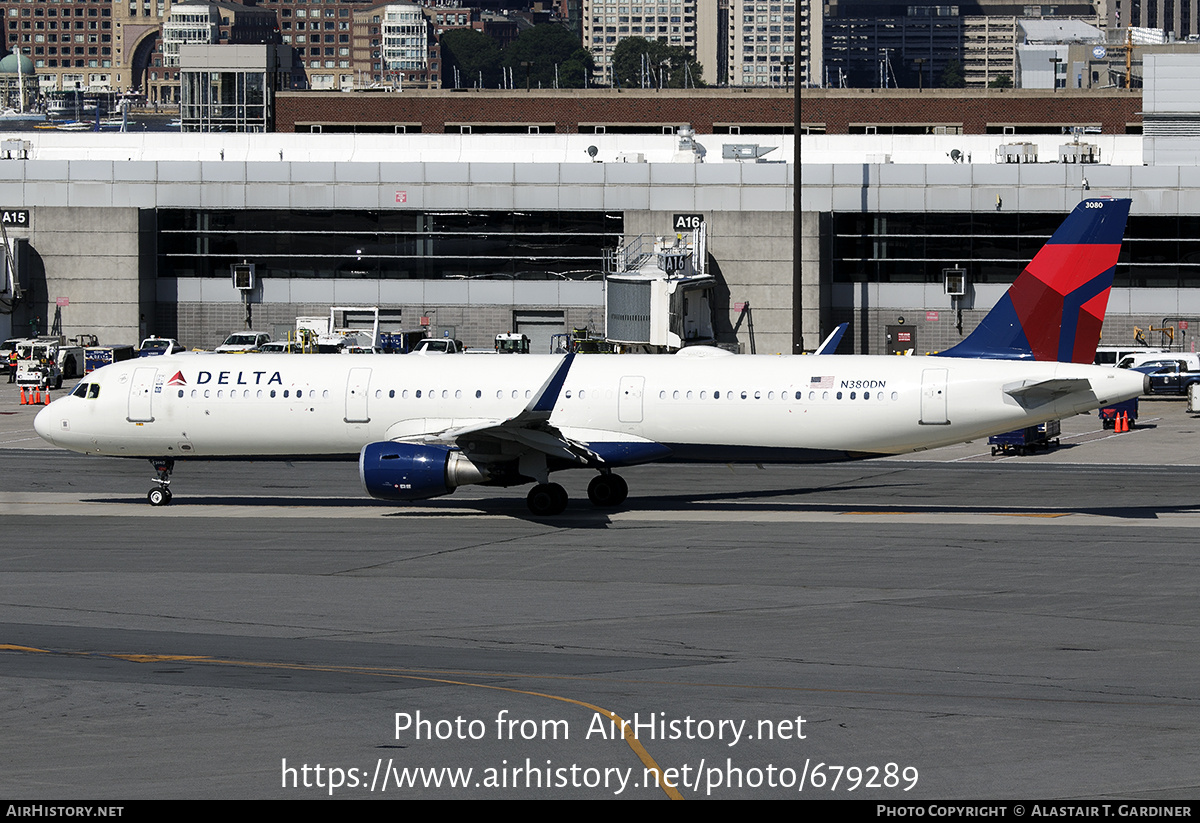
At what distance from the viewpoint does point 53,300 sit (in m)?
92.6

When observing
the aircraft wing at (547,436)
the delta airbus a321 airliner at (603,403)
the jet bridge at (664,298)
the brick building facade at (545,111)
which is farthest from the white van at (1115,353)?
the brick building facade at (545,111)

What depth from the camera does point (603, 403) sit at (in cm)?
4166

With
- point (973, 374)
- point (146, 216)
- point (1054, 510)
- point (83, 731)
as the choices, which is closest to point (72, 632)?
point (83, 731)

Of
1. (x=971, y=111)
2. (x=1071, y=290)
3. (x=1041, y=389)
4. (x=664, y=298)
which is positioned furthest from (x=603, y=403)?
(x=971, y=111)

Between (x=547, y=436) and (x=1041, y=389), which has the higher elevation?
(x=1041, y=389)

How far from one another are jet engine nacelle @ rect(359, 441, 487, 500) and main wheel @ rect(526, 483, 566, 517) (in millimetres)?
2818

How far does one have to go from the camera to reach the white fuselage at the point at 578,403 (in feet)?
131

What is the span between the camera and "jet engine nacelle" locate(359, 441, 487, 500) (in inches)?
1508

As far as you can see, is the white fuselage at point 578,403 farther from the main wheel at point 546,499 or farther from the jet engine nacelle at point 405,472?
the jet engine nacelle at point 405,472

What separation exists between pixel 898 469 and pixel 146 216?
2238 inches

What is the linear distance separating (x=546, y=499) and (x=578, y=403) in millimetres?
2937

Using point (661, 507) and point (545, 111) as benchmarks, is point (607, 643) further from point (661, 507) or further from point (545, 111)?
point (545, 111)

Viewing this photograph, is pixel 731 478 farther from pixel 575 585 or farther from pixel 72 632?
pixel 72 632

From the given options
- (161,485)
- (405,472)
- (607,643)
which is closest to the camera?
(607,643)
